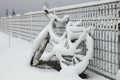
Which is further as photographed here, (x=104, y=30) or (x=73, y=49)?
(x=73, y=49)

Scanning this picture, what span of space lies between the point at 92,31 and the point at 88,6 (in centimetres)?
60

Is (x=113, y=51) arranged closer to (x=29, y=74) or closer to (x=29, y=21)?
(x=29, y=74)

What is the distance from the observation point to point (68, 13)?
228 inches

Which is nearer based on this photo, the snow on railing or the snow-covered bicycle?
the snow on railing

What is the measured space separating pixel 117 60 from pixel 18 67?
262cm

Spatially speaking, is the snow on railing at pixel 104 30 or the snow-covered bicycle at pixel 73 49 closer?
the snow on railing at pixel 104 30

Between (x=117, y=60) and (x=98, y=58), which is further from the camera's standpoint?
(x=98, y=58)

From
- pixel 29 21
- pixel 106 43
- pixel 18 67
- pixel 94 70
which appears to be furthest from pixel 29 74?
pixel 29 21

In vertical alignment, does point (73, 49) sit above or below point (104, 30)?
below

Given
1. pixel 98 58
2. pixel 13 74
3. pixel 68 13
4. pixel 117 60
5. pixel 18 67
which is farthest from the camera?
pixel 68 13

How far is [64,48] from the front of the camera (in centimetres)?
452

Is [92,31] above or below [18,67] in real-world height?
above

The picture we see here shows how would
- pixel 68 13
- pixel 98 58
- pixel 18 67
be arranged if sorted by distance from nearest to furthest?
pixel 98 58 → pixel 18 67 → pixel 68 13

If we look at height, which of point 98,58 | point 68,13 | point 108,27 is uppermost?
point 68,13
